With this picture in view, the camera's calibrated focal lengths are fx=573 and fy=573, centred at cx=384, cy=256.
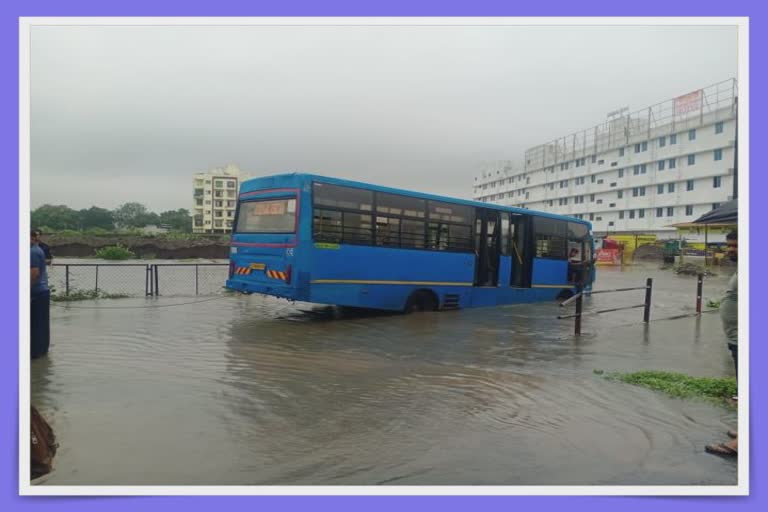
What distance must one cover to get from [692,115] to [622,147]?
39.9 feet

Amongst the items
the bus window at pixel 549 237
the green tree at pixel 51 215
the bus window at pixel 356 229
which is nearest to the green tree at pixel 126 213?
the green tree at pixel 51 215

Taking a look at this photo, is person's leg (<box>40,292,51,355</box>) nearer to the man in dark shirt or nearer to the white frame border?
the man in dark shirt

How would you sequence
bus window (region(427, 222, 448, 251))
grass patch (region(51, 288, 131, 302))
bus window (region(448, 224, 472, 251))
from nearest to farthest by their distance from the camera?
bus window (region(427, 222, 448, 251)) → bus window (region(448, 224, 472, 251)) → grass patch (region(51, 288, 131, 302))

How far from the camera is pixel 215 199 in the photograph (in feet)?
259

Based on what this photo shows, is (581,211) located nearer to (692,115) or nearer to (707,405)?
(692,115)

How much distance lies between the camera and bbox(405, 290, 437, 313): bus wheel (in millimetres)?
13125

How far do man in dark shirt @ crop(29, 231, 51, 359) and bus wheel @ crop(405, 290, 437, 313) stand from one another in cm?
733

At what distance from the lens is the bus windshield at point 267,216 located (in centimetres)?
1128

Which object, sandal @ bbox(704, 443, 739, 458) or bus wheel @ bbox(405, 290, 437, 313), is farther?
bus wheel @ bbox(405, 290, 437, 313)

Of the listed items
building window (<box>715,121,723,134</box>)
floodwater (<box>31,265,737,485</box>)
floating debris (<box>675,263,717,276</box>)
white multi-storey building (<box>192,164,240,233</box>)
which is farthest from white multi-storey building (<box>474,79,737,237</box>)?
floodwater (<box>31,265,737,485</box>)

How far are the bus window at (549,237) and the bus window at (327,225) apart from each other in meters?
6.88

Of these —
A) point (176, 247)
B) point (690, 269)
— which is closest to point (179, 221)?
point (176, 247)

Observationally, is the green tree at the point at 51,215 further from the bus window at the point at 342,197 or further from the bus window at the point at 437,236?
the bus window at the point at 437,236

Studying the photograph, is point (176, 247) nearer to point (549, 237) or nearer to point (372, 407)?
point (549, 237)
